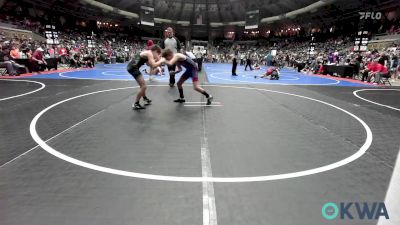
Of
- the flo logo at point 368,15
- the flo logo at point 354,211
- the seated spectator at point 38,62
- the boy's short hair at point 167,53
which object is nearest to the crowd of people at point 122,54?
the seated spectator at point 38,62

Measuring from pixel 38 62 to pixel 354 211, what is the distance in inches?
591

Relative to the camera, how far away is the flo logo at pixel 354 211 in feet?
7.58

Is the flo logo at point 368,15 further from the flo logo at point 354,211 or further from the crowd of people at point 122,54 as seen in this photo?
the flo logo at point 354,211

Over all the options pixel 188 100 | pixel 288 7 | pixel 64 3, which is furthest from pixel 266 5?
pixel 188 100

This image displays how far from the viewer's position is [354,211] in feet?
7.86

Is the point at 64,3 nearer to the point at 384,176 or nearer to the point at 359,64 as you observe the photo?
the point at 359,64

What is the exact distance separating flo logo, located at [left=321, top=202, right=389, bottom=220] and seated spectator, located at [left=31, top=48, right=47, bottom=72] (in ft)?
48.0

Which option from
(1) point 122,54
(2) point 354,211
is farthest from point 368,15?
(1) point 122,54

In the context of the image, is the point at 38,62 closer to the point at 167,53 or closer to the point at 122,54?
the point at 167,53

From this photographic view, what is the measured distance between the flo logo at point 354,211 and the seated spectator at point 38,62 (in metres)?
14.6

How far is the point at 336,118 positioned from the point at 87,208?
521cm

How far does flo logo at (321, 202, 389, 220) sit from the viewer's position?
231 centimetres

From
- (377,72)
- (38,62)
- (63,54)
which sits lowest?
(38,62)

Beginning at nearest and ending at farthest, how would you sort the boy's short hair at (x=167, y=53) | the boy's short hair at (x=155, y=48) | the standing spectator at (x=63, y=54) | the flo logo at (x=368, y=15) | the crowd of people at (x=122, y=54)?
the boy's short hair at (x=155, y=48), the boy's short hair at (x=167, y=53), the crowd of people at (x=122, y=54), the flo logo at (x=368, y=15), the standing spectator at (x=63, y=54)
